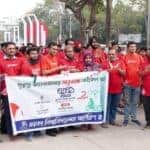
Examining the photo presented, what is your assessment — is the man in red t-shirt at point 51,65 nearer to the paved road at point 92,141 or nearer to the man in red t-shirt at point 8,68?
the man in red t-shirt at point 8,68

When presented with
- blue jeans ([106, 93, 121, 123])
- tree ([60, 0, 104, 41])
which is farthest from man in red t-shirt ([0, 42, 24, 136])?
tree ([60, 0, 104, 41])

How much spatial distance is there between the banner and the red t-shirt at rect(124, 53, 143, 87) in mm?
646

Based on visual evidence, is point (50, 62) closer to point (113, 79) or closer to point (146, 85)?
point (113, 79)

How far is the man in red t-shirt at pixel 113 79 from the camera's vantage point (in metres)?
10.7

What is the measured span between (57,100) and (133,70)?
6.00ft

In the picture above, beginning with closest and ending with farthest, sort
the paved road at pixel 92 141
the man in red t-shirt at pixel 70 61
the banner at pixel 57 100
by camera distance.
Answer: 1. the paved road at pixel 92 141
2. the banner at pixel 57 100
3. the man in red t-shirt at pixel 70 61

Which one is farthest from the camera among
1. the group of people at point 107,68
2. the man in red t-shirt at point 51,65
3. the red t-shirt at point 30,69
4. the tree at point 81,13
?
the tree at point 81,13

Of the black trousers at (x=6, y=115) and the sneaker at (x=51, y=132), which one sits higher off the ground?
the black trousers at (x=6, y=115)

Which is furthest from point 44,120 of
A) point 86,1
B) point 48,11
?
point 48,11

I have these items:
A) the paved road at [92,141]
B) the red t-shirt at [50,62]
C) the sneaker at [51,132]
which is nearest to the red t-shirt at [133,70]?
the paved road at [92,141]

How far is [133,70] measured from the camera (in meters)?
10.7

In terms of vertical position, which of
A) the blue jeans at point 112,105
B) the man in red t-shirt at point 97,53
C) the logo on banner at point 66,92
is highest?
the man in red t-shirt at point 97,53

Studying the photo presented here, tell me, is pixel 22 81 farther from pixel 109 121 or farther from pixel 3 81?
pixel 109 121

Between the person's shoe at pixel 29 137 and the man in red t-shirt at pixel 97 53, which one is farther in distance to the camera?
the man in red t-shirt at pixel 97 53
